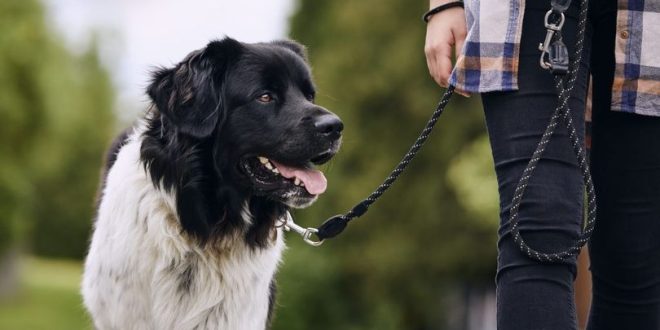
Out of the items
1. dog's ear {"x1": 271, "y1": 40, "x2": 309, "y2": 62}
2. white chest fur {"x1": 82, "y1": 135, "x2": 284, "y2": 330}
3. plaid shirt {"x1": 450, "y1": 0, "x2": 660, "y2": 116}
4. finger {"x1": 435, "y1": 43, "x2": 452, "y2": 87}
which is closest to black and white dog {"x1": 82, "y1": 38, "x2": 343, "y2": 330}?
white chest fur {"x1": 82, "y1": 135, "x2": 284, "y2": 330}

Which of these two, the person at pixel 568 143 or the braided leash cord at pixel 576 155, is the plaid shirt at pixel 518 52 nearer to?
the person at pixel 568 143

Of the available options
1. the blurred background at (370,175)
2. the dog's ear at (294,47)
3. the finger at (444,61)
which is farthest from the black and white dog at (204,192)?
the blurred background at (370,175)

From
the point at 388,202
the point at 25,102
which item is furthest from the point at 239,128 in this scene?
the point at 25,102

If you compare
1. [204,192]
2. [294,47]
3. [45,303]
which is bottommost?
[45,303]

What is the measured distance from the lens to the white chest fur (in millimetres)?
3633

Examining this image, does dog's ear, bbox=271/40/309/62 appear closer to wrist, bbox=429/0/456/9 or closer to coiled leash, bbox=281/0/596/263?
wrist, bbox=429/0/456/9

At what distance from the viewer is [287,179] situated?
12.4 feet

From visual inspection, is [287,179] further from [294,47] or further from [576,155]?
[576,155]

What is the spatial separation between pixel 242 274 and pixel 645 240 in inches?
66.3

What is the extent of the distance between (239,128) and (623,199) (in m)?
1.65

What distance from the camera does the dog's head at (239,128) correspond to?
3.74 m

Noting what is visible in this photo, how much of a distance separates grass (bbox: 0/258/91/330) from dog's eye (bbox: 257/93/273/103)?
17878 mm

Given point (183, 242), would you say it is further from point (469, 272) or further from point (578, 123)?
point (469, 272)

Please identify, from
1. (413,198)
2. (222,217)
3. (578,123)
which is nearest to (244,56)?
(222,217)
